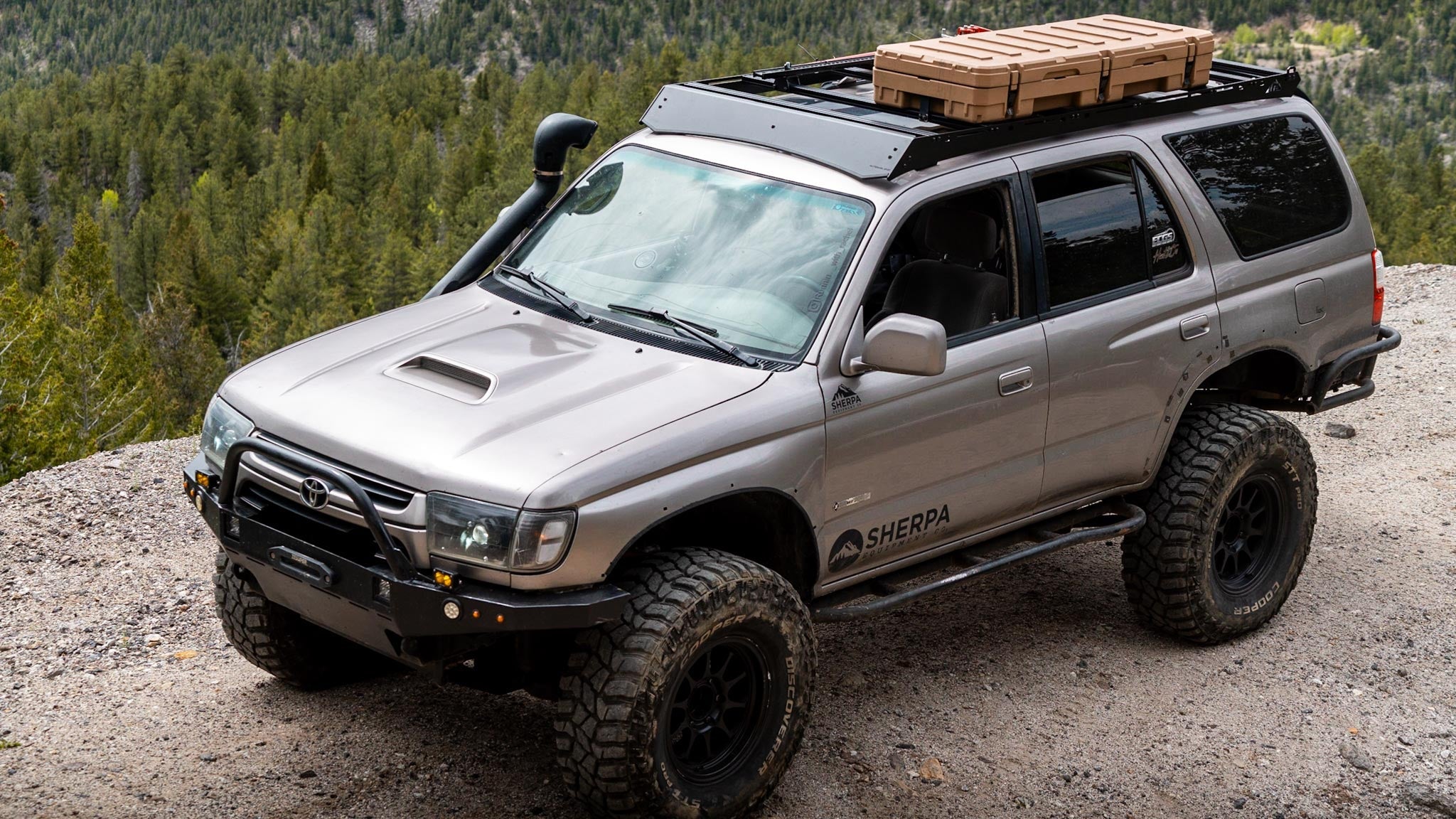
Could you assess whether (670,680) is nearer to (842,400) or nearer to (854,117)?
(842,400)

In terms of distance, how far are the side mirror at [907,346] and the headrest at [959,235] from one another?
43.9 inches

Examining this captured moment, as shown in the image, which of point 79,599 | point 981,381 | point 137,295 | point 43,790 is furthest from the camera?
point 137,295

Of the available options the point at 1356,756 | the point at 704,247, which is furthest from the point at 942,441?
the point at 1356,756

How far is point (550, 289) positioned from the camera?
5586 millimetres

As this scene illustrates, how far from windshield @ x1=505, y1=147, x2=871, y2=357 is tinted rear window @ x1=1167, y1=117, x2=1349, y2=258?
1.86 metres

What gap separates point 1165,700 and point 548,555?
3178 millimetres

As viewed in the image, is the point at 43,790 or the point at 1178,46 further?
the point at 1178,46

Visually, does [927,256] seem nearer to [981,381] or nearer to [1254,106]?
[981,381]

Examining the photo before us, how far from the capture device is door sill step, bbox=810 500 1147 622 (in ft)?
17.4

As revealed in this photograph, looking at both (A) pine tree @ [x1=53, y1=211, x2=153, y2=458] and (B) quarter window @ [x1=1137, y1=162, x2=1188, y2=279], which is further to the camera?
(A) pine tree @ [x1=53, y1=211, x2=153, y2=458]

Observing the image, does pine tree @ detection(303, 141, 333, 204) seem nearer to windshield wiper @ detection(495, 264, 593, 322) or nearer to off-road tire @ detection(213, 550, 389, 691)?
windshield wiper @ detection(495, 264, 593, 322)

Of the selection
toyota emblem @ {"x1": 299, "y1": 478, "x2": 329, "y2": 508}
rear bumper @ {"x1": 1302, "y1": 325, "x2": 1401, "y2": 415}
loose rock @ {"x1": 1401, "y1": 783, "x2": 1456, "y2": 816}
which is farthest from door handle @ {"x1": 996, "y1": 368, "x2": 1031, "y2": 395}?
toyota emblem @ {"x1": 299, "y1": 478, "x2": 329, "y2": 508}

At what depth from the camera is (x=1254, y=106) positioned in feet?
21.5

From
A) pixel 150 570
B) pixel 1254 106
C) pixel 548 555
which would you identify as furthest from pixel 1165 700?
pixel 150 570
